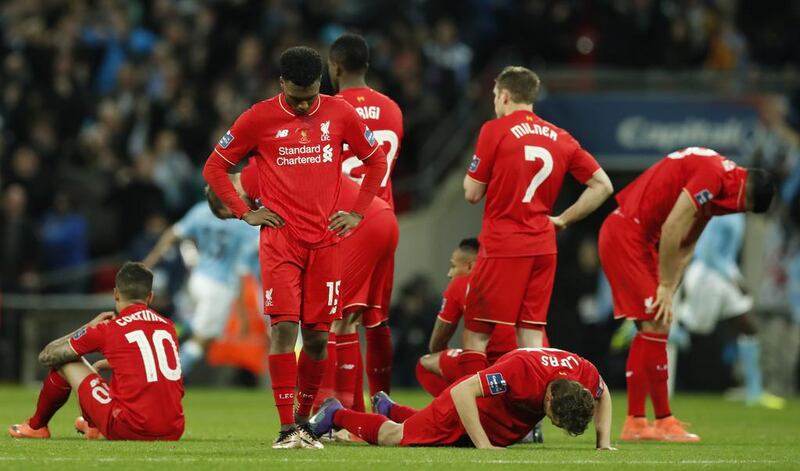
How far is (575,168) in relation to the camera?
1123 centimetres

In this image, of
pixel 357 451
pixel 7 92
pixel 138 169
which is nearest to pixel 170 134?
pixel 138 169

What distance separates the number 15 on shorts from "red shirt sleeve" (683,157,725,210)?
2.97m

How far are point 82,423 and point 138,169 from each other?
9800 millimetres

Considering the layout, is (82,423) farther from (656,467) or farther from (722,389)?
(722,389)

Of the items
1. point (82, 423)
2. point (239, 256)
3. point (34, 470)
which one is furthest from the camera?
point (239, 256)

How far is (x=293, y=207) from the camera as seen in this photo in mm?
9570

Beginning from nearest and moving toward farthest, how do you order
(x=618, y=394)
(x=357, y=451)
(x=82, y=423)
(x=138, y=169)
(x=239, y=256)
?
(x=357, y=451), (x=82, y=423), (x=239, y=256), (x=618, y=394), (x=138, y=169)

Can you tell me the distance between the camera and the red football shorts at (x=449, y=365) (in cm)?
1108

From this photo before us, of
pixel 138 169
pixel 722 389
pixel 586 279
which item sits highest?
pixel 138 169

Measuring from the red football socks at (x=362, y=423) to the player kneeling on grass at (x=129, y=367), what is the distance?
106 centimetres

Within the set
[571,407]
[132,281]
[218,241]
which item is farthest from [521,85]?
[218,241]

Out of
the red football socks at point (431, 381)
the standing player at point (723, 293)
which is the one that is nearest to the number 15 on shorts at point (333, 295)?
the red football socks at point (431, 381)

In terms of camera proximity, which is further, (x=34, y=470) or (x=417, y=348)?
(x=417, y=348)

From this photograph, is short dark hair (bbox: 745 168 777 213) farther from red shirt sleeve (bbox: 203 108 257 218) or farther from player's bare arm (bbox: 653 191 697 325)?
red shirt sleeve (bbox: 203 108 257 218)
